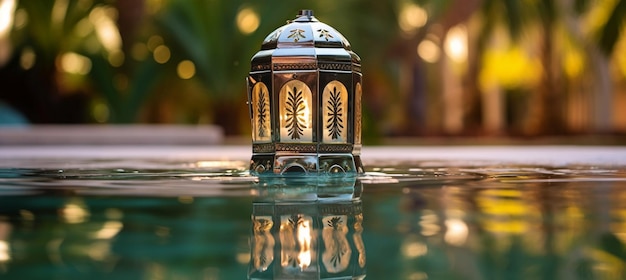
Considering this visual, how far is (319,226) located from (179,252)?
0.56 meters

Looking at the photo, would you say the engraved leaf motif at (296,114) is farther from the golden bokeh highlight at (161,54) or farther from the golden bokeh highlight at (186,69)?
the golden bokeh highlight at (186,69)

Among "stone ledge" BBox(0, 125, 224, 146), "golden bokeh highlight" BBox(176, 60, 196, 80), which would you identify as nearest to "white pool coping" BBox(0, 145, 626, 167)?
"stone ledge" BBox(0, 125, 224, 146)

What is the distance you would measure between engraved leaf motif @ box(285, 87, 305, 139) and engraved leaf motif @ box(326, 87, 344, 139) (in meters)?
0.15

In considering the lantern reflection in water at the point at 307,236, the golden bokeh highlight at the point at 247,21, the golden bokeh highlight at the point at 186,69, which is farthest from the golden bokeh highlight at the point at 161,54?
the lantern reflection in water at the point at 307,236

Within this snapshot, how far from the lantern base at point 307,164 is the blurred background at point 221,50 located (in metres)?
8.16

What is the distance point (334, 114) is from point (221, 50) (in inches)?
437

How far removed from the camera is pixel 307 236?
2.27 metres

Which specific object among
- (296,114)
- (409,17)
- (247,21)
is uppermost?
(409,17)

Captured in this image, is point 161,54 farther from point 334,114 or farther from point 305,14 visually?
point 334,114

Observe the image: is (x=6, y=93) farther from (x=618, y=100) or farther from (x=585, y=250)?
(x=618, y=100)

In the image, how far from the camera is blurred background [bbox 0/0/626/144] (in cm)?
1599

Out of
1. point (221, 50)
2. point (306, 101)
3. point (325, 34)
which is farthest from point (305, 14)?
point (221, 50)

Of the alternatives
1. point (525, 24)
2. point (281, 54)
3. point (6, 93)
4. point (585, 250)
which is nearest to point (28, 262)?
point (585, 250)

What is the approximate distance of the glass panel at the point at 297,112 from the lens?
16.9ft
